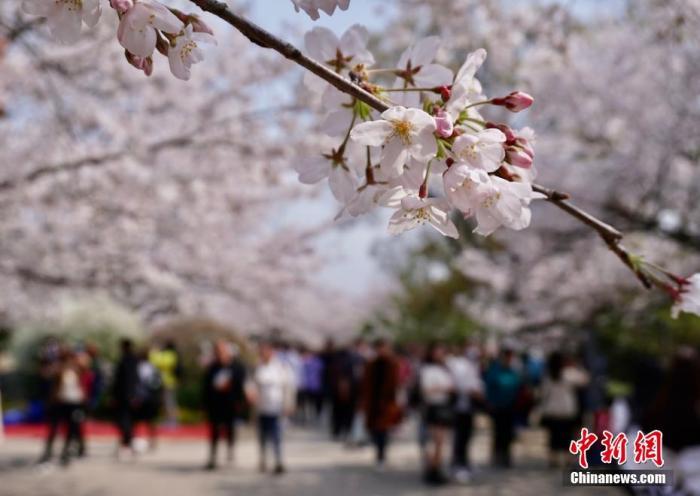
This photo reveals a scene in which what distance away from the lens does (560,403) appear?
10.2m

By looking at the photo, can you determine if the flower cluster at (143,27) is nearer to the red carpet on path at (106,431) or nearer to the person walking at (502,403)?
the person walking at (502,403)

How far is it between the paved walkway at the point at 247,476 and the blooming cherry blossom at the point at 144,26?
7.62 m

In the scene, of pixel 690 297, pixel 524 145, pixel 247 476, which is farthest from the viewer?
pixel 247 476

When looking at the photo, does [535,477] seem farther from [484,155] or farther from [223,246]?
[484,155]

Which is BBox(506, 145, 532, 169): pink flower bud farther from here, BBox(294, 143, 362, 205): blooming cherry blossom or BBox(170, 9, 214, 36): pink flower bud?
BBox(170, 9, 214, 36): pink flower bud

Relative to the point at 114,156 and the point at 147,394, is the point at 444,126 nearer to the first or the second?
the point at 114,156

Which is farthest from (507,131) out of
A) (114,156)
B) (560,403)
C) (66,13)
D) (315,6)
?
(560,403)

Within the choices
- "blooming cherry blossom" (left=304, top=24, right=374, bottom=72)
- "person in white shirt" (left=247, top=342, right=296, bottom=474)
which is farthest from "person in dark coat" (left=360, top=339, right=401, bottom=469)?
"blooming cherry blossom" (left=304, top=24, right=374, bottom=72)

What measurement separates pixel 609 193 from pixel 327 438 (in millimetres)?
7213

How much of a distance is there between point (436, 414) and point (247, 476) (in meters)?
2.65

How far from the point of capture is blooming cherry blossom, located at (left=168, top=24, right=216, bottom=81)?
146 cm

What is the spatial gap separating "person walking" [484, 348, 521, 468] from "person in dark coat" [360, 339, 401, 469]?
170 cm

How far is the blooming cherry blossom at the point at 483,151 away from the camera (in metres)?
1.37

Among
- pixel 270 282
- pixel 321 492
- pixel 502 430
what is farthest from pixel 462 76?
pixel 270 282
